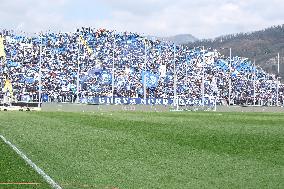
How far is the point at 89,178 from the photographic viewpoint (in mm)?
10945

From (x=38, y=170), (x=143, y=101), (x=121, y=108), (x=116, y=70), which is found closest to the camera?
(x=38, y=170)

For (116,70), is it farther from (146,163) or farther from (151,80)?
(146,163)

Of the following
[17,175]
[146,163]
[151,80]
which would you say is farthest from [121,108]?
[17,175]

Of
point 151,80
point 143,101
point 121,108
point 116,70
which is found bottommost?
point 121,108

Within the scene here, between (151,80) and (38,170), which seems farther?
(151,80)

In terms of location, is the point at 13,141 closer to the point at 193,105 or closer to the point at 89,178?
the point at 89,178

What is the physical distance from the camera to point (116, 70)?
3356 inches

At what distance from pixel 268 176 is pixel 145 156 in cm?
436

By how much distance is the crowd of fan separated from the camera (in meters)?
79.2

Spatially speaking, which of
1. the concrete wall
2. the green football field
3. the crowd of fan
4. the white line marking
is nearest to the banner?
the crowd of fan

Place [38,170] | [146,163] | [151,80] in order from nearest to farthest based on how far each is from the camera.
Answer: [38,170] → [146,163] → [151,80]

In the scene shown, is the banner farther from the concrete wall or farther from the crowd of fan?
the concrete wall

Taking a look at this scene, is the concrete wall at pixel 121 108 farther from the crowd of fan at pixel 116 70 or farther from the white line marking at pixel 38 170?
the white line marking at pixel 38 170

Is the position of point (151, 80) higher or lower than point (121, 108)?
higher
